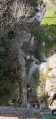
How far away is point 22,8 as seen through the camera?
7.52 metres

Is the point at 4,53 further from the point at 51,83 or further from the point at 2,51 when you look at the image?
the point at 51,83

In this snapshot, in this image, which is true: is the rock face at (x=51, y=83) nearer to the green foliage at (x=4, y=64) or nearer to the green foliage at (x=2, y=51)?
the green foliage at (x=4, y=64)

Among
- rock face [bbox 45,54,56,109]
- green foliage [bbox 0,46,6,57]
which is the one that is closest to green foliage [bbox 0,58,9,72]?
green foliage [bbox 0,46,6,57]

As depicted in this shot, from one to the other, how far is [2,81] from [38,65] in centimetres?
214

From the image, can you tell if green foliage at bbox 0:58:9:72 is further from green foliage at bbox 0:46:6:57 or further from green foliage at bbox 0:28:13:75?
green foliage at bbox 0:46:6:57

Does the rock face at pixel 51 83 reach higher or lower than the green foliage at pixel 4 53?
lower

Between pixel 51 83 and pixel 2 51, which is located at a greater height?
pixel 2 51

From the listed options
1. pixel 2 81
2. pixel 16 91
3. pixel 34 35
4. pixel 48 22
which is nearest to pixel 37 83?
pixel 16 91

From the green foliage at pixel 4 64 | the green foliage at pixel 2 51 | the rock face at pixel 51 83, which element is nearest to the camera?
the green foliage at pixel 2 51

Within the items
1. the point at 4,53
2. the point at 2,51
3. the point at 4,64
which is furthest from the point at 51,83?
the point at 2,51

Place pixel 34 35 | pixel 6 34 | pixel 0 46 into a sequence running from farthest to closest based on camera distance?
pixel 34 35
pixel 6 34
pixel 0 46

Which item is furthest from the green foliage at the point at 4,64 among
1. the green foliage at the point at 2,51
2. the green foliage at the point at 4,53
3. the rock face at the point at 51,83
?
the rock face at the point at 51,83

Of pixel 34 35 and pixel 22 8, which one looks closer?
pixel 22 8

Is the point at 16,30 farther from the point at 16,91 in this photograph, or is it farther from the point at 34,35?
the point at 16,91
